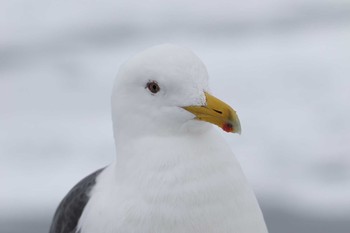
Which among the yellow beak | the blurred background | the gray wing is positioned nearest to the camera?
the yellow beak

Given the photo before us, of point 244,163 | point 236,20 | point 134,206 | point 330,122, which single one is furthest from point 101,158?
point 134,206

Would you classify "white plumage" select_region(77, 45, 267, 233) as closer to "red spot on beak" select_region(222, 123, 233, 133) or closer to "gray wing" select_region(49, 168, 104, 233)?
"red spot on beak" select_region(222, 123, 233, 133)

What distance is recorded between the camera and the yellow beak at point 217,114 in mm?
2242

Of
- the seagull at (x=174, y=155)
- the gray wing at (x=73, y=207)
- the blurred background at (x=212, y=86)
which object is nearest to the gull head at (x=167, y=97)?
the seagull at (x=174, y=155)

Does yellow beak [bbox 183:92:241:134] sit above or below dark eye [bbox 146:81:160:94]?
below

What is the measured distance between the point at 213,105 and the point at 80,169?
6.33ft

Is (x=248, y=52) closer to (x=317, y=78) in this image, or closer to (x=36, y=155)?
(x=317, y=78)

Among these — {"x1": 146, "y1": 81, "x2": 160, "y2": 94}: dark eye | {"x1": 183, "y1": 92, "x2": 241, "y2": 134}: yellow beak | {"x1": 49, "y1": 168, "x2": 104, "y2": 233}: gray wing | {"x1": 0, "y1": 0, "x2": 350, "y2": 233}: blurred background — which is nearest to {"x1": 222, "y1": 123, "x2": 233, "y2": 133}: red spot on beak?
{"x1": 183, "y1": 92, "x2": 241, "y2": 134}: yellow beak

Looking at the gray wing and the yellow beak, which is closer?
the yellow beak

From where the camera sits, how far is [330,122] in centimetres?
436

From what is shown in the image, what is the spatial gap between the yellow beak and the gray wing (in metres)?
0.42

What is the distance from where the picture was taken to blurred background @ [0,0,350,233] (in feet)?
12.9

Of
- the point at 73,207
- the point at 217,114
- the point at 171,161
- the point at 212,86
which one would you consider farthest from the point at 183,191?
the point at 212,86

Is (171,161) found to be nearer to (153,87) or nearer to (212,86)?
(153,87)
